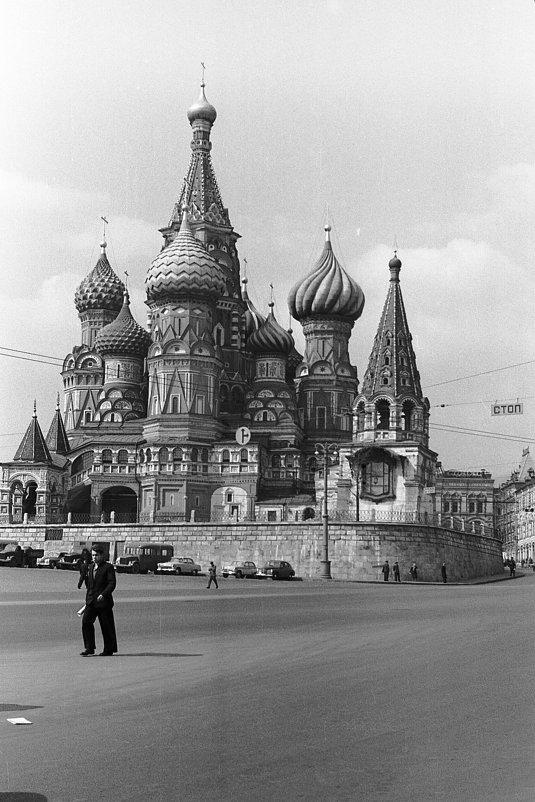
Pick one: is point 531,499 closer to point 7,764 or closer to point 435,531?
point 435,531

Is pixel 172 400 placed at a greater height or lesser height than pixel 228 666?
greater

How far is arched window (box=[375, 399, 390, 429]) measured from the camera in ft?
202

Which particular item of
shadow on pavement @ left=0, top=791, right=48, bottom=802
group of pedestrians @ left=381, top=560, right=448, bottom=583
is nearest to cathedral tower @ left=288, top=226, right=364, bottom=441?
group of pedestrians @ left=381, top=560, right=448, bottom=583

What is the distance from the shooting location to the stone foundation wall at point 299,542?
51.7 meters

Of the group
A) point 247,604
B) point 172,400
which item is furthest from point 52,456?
point 247,604

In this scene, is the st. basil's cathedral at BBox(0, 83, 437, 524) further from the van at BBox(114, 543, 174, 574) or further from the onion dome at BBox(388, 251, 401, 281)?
the van at BBox(114, 543, 174, 574)

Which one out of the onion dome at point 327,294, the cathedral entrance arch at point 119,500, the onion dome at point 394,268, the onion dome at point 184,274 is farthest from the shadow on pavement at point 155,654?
the onion dome at point 327,294

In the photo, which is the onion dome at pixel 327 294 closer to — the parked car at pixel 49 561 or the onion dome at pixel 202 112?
the onion dome at pixel 202 112

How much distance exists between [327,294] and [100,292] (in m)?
18.4

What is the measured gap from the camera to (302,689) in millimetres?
9922

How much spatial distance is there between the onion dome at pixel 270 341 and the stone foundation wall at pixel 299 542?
2417 centimetres

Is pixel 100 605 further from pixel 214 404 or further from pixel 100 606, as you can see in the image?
pixel 214 404

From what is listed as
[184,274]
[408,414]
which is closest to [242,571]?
[408,414]

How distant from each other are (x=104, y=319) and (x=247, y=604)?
62355 mm
